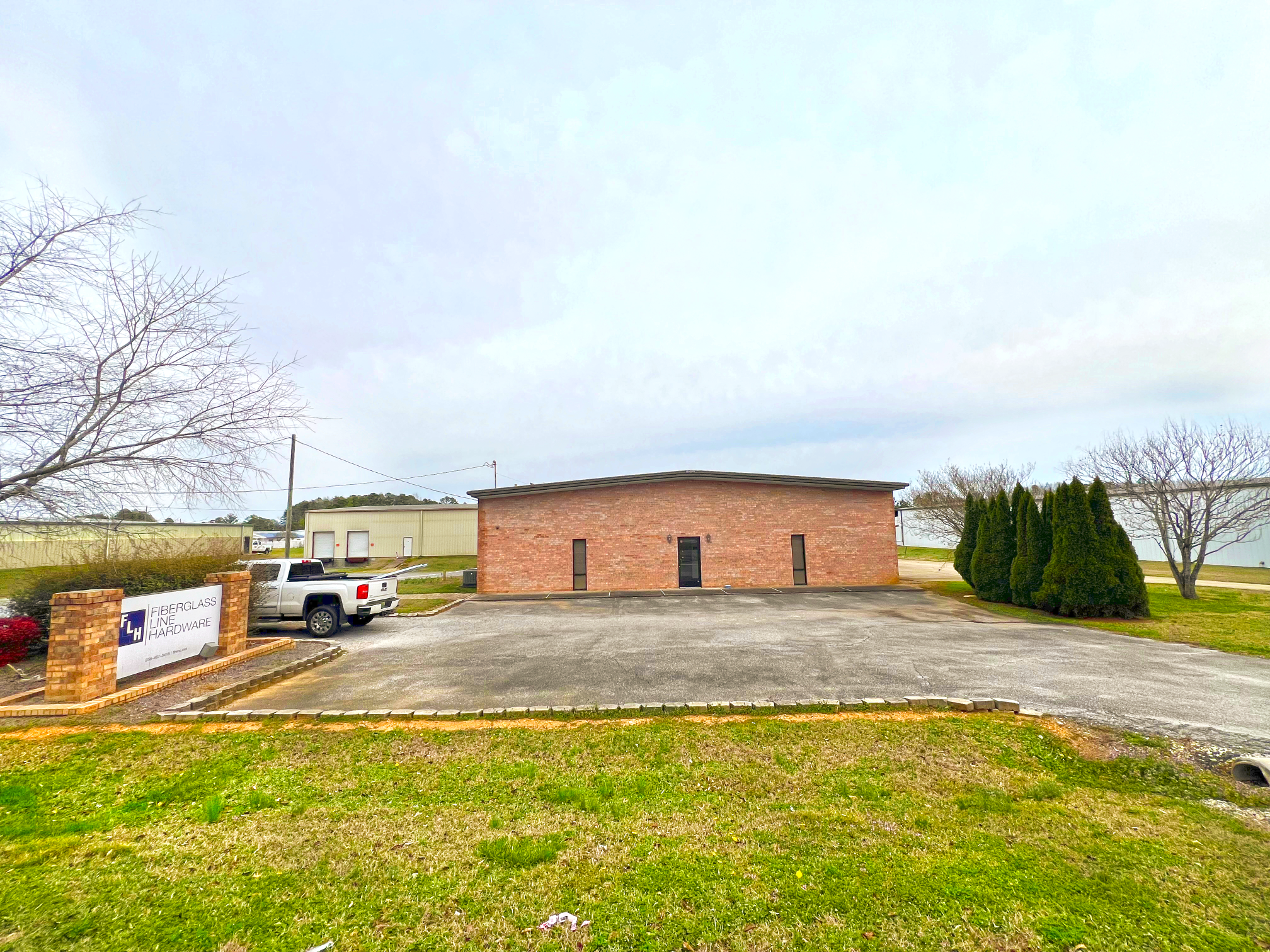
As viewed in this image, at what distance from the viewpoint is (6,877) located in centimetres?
312

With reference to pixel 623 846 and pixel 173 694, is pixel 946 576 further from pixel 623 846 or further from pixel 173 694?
pixel 173 694

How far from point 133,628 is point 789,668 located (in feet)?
30.2

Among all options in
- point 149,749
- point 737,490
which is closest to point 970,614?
point 737,490

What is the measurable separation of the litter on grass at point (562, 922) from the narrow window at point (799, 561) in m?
21.0

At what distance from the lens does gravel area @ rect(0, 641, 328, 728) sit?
236 inches

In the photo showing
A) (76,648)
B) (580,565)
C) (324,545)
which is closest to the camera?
(76,648)

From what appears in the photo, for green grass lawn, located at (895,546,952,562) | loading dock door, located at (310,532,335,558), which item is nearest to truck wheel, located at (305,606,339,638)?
loading dock door, located at (310,532,335,558)

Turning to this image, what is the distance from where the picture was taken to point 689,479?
2244 centimetres

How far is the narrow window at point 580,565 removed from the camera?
72.6 feet

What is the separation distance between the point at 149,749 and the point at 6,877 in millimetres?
2322

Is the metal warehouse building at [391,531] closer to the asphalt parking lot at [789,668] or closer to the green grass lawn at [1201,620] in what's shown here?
the asphalt parking lot at [789,668]

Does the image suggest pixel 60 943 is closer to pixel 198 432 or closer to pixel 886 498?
pixel 198 432

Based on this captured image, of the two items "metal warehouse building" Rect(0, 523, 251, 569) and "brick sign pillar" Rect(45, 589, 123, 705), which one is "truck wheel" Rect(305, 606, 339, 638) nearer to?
"metal warehouse building" Rect(0, 523, 251, 569)

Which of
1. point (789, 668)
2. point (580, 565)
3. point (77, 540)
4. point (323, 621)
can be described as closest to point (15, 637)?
point (77, 540)
